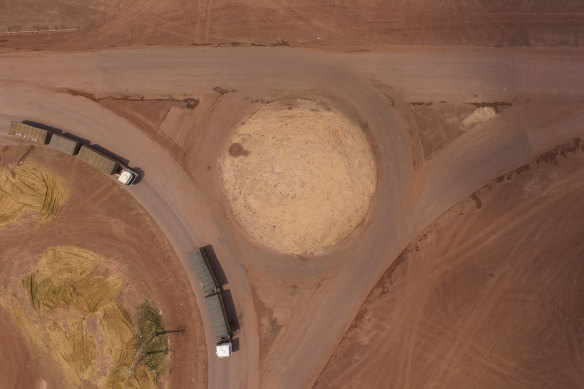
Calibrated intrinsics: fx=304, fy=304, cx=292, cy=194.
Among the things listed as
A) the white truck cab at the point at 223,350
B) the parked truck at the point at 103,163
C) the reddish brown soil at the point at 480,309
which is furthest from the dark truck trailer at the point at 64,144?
the reddish brown soil at the point at 480,309

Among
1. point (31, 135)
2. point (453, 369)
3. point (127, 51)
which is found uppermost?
point (127, 51)

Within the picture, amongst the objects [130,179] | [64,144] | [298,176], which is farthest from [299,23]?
[64,144]

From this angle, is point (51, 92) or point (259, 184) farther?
point (51, 92)

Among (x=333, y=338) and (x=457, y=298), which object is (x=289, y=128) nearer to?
(x=333, y=338)

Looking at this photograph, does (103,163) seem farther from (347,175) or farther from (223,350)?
(347,175)

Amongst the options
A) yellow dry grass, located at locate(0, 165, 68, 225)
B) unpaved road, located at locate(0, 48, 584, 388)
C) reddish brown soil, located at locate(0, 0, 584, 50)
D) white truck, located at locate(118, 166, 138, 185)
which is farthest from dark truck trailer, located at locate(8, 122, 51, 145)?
white truck, located at locate(118, 166, 138, 185)

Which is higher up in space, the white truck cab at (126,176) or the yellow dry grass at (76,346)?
the white truck cab at (126,176)

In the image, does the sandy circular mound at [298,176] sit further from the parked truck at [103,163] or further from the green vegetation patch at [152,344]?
the green vegetation patch at [152,344]

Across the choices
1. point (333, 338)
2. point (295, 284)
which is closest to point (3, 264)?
point (295, 284)

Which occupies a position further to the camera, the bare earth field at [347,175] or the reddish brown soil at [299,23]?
the reddish brown soil at [299,23]
